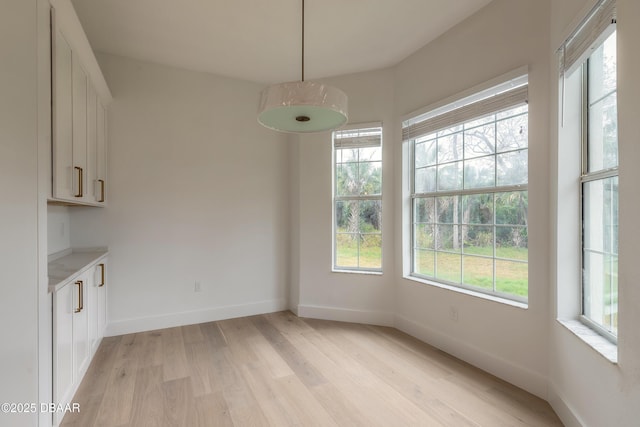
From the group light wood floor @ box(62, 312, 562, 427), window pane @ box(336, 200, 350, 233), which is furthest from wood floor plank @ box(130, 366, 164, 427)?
window pane @ box(336, 200, 350, 233)

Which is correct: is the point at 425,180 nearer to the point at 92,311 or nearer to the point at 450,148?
the point at 450,148

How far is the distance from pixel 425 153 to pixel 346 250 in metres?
1.42

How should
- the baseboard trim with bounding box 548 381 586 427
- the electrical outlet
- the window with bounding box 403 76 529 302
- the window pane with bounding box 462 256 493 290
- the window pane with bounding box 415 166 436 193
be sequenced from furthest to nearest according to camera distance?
the window pane with bounding box 415 166 436 193, the electrical outlet, the window pane with bounding box 462 256 493 290, the window with bounding box 403 76 529 302, the baseboard trim with bounding box 548 381 586 427

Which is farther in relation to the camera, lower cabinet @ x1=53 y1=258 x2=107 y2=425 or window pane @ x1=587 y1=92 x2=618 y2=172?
lower cabinet @ x1=53 y1=258 x2=107 y2=425

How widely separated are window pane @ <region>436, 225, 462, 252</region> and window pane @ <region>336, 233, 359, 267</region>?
97 centimetres

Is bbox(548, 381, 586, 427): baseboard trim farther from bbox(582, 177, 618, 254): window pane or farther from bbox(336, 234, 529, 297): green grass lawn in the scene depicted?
bbox(582, 177, 618, 254): window pane

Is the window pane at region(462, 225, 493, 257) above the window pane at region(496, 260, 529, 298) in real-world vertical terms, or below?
above

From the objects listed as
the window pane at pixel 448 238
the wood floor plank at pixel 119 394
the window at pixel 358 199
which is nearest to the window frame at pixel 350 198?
the window at pixel 358 199

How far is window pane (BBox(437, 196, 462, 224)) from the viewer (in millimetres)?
2855

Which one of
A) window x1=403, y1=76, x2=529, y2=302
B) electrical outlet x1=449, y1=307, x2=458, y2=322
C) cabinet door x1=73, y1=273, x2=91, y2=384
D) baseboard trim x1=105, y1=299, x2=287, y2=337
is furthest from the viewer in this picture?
baseboard trim x1=105, y1=299, x2=287, y2=337

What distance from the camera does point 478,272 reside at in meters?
2.68

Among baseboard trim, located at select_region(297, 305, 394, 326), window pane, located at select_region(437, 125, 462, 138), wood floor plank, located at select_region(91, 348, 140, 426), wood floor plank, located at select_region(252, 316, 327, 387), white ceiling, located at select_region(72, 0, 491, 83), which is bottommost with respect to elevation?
wood floor plank, located at select_region(252, 316, 327, 387)

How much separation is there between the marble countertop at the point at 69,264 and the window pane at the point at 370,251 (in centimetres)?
261

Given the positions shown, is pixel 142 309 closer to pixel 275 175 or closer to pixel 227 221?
pixel 227 221
